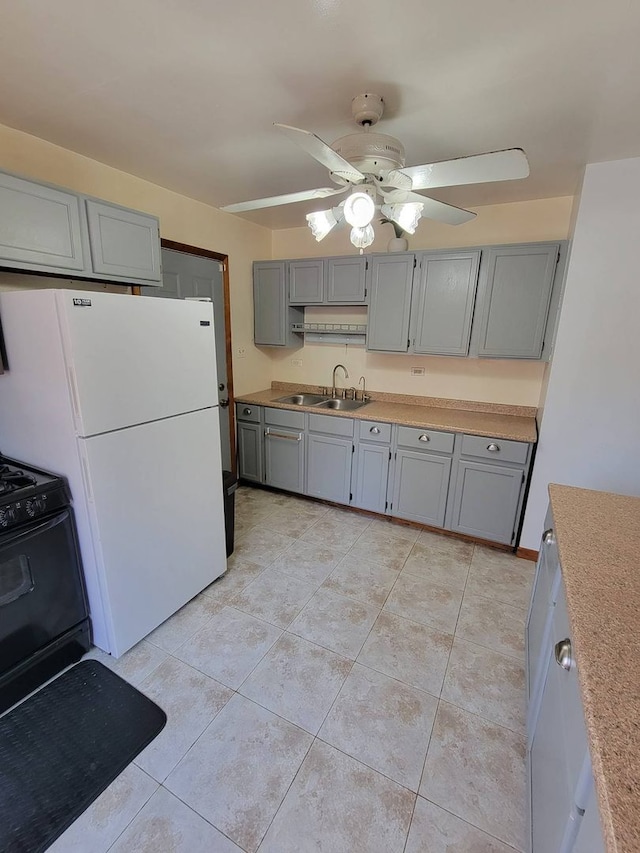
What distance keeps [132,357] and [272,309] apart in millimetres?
2119

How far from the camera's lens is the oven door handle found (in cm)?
149

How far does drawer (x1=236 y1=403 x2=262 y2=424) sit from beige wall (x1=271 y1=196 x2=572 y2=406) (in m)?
0.65

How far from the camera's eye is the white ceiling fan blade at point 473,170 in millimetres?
1181

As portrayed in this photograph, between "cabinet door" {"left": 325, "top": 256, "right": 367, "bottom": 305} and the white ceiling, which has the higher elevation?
the white ceiling

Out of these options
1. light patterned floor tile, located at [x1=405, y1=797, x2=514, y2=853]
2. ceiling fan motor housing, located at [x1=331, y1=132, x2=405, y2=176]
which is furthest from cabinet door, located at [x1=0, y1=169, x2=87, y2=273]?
light patterned floor tile, located at [x1=405, y1=797, x2=514, y2=853]

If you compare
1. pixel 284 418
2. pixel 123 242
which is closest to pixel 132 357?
pixel 123 242

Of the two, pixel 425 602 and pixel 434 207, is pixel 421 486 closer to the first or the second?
pixel 425 602

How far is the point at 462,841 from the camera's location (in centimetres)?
118

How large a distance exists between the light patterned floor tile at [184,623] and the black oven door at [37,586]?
1.38 feet

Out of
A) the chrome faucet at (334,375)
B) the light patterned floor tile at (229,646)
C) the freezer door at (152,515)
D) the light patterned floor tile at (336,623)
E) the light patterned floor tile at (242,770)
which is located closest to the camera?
the light patterned floor tile at (242,770)

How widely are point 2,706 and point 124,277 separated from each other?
207 cm

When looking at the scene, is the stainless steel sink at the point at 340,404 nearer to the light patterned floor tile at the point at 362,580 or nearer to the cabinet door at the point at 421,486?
the cabinet door at the point at 421,486

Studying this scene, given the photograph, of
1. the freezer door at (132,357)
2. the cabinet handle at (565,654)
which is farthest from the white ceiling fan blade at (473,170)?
the cabinet handle at (565,654)

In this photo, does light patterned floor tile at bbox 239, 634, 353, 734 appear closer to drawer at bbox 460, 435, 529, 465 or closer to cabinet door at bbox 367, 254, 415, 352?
drawer at bbox 460, 435, 529, 465
